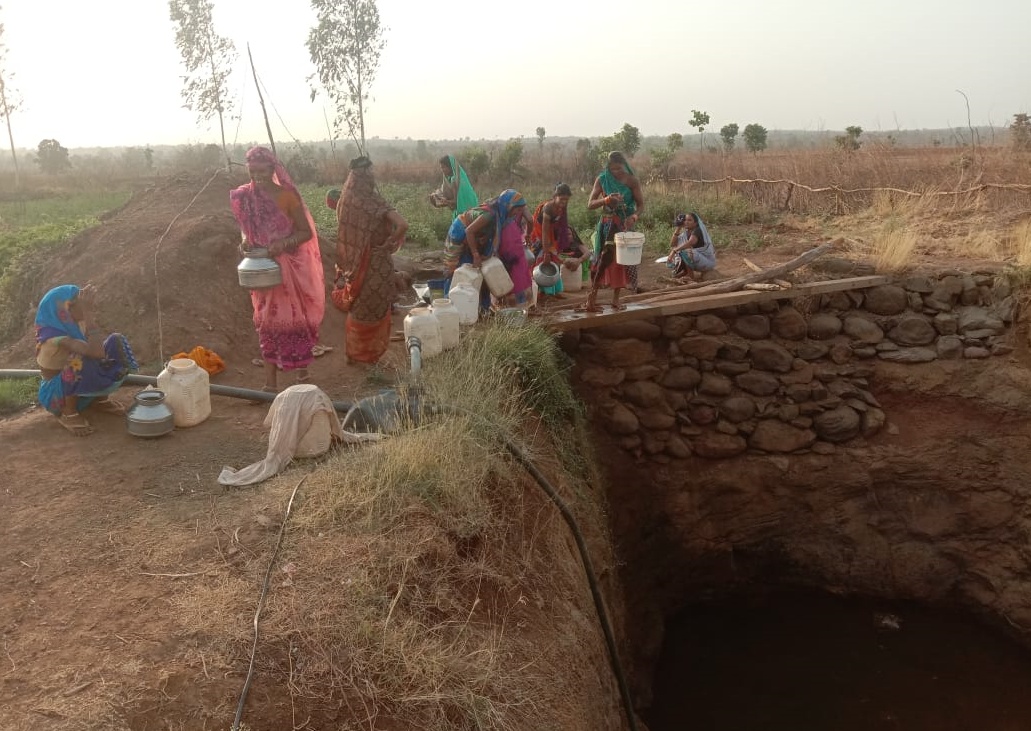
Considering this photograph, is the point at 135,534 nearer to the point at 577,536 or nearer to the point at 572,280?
the point at 577,536

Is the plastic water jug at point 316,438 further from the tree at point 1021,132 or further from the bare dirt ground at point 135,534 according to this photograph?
the tree at point 1021,132

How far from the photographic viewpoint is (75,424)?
423 cm

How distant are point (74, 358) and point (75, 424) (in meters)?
0.38

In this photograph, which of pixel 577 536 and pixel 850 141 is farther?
pixel 850 141

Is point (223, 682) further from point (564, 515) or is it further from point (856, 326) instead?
point (856, 326)

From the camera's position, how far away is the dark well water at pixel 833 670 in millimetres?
5508

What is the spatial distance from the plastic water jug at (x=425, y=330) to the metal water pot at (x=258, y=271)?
33.2 inches

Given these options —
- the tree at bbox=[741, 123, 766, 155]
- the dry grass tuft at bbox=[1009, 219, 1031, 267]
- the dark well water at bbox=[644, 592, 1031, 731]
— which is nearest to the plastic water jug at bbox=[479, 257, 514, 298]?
the dark well water at bbox=[644, 592, 1031, 731]

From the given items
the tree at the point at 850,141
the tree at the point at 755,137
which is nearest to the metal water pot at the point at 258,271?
the tree at the point at 850,141

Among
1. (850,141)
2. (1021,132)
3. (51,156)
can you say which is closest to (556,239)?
(1021,132)

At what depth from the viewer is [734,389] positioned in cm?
635

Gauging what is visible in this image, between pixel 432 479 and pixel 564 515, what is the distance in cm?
97

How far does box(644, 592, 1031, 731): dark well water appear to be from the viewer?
5508 mm

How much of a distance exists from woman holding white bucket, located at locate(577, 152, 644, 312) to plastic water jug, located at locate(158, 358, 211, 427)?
2.98 m
